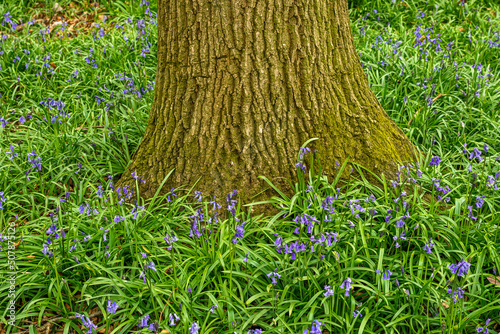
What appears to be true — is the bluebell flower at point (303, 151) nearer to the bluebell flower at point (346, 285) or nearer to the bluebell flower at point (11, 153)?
the bluebell flower at point (346, 285)

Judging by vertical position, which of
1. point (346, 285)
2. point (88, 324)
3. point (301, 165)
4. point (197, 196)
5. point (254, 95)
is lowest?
point (88, 324)

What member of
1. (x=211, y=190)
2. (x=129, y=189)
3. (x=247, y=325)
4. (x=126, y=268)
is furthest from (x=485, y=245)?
(x=129, y=189)

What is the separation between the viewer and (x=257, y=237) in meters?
2.70

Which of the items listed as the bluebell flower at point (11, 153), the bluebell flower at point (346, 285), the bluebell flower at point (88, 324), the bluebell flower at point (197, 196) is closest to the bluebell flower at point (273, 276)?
the bluebell flower at point (346, 285)

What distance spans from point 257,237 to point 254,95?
892 millimetres

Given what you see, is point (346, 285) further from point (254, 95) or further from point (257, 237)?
point (254, 95)

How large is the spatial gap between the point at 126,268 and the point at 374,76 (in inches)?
119

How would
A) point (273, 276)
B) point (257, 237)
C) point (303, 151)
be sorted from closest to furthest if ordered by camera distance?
point (273, 276) → point (257, 237) → point (303, 151)

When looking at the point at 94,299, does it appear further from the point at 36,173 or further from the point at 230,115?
the point at 36,173

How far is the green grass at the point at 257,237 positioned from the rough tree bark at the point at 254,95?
0.56 feet

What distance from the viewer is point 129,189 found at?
3.09 metres

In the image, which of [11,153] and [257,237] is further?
[11,153]

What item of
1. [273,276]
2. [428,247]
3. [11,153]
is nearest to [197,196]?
[273,276]

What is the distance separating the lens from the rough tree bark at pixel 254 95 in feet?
8.86
